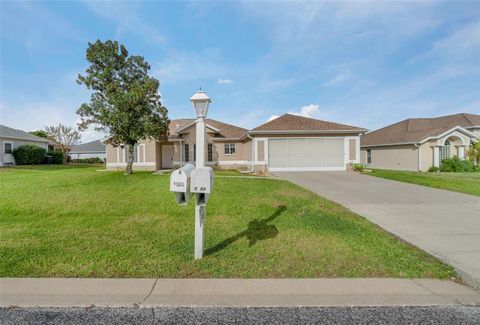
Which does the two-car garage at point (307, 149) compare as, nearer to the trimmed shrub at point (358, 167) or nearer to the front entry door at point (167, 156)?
the trimmed shrub at point (358, 167)

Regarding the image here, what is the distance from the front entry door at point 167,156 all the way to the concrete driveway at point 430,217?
1463cm

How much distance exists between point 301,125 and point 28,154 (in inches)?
1076

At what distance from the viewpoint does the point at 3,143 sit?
23.7 meters

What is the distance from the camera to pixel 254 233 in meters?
4.97

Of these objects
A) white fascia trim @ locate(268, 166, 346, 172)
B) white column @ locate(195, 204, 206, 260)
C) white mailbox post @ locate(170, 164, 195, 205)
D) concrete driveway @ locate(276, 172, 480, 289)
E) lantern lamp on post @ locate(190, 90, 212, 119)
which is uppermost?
lantern lamp on post @ locate(190, 90, 212, 119)

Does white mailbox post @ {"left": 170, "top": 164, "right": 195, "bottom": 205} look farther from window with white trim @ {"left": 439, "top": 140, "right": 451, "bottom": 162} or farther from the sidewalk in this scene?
window with white trim @ {"left": 439, "top": 140, "right": 451, "bottom": 162}

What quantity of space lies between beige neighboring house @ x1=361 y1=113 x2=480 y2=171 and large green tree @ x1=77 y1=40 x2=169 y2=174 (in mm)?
20178

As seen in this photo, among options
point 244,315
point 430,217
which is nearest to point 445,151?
point 430,217

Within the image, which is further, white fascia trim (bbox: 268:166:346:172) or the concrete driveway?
white fascia trim (bbox: 268:166:346:172)

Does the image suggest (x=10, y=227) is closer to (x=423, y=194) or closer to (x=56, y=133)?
(x=423, y=194)

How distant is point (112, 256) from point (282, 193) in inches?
237

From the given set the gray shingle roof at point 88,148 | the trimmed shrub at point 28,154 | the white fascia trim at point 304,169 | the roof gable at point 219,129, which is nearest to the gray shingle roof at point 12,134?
the trimmed shrub at point 28,154

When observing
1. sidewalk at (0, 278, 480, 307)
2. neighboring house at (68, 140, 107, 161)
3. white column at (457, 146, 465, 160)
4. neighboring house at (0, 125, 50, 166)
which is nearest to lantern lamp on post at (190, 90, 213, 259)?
sidewalk at (0, 278, 480, 307)

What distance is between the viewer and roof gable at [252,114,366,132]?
17.4 meters
